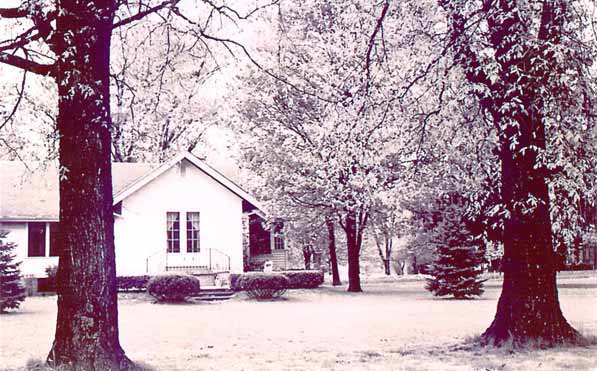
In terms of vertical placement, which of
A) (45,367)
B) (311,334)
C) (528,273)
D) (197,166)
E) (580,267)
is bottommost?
(311,334)

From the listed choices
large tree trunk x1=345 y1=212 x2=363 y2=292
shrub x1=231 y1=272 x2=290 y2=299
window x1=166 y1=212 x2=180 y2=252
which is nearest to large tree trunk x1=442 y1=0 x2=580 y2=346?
shrub x1=231 y1=272 x2=290 y2=299

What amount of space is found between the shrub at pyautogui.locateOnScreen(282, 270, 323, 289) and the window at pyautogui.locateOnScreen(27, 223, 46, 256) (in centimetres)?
1086

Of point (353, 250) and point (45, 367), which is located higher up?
point (353, 250)

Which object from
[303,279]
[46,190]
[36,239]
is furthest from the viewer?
[46,190]

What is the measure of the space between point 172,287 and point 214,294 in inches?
125

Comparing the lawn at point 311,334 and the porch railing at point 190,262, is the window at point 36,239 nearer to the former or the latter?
the porch railing at point 190,262

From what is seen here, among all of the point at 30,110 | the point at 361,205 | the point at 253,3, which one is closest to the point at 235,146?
the point at 361,205

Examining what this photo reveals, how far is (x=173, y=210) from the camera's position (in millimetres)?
29859

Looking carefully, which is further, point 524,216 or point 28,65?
point 524,216

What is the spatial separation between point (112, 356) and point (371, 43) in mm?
6785

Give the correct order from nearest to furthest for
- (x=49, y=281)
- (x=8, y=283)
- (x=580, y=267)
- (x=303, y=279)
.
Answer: (x=8, y=283)
(x=49, y=281)
(x=303, y=279)
(x=580, y=267)

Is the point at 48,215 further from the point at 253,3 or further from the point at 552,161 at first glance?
the point at 552,161

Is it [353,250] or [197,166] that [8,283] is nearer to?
[197,166]

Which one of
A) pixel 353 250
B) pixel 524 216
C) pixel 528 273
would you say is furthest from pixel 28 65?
pixel 353 250
